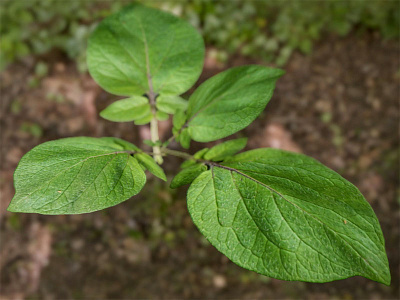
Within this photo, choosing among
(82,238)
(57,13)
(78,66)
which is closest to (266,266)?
(82,238)

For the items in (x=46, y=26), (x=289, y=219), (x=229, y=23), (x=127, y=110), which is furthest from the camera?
(x=229, y=23)

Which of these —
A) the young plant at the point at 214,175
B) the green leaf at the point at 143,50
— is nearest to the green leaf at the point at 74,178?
the young plant at the point at 214,175

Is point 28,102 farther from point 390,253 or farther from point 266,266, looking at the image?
point 390,253

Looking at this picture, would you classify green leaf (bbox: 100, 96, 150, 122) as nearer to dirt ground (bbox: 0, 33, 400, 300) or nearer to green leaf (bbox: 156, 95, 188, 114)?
green leaf (bbox: 156, 95, 188, 114)

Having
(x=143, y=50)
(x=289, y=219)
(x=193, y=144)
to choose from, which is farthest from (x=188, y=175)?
(x=193, y=144)

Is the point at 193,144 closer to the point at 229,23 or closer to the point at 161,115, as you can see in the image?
the point at 229,23
